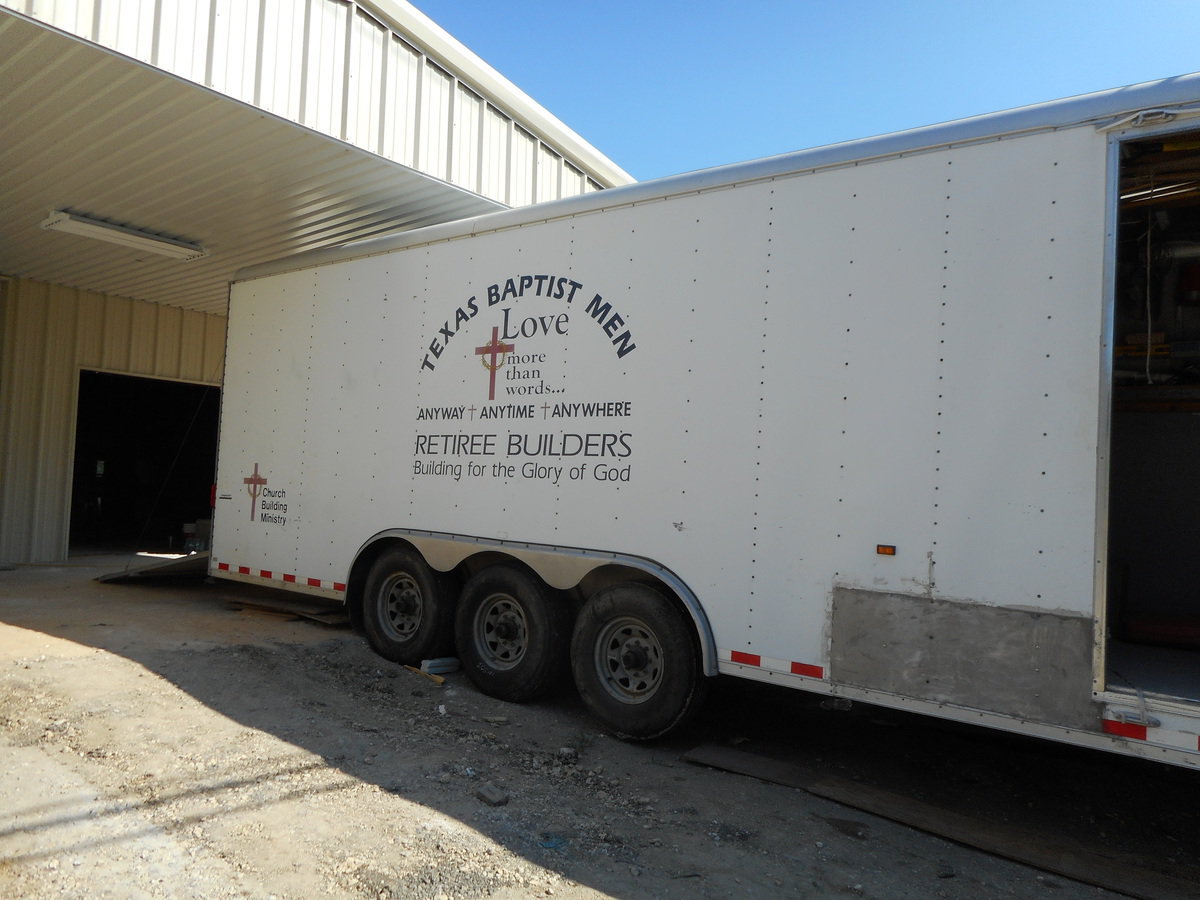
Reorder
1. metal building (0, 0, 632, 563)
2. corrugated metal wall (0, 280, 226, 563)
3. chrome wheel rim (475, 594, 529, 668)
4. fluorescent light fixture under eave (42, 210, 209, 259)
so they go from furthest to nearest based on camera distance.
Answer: corrugated metal wall (0, 280, 226, 563), fluorescent light fixture under eave (42, 210, 209, 259), metal building (0, 0, 632, 563), chrome wheel rim (475, 594, 529, 668)

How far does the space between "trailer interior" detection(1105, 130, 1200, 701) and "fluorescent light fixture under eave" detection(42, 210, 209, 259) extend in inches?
380

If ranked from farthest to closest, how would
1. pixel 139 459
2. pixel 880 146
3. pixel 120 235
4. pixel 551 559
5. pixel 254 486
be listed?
pixel 139 459, pixel 120 235, pixel 254 486, pixel 551 559, pixel 880 146

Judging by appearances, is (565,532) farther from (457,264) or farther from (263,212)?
(263,212)

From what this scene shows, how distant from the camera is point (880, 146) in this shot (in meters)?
4.65

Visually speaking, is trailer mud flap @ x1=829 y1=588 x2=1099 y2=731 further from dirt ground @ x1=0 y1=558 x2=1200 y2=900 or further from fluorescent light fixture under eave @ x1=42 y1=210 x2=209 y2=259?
fluorescent light fixture under eave @ x1=42 y1=210 x2=209 y2=259

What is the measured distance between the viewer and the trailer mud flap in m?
3.85

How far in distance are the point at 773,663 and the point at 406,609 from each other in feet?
10.7

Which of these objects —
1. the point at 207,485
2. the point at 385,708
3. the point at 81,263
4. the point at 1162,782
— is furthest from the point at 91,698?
the point at 207,485

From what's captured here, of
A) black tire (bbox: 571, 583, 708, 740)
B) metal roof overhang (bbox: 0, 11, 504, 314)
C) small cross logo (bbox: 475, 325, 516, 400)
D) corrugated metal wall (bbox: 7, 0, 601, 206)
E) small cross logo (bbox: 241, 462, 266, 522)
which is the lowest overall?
black tire (bbox: 571, 583, 708, 740)

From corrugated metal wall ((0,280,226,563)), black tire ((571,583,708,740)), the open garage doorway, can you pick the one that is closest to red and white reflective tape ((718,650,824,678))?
black tire ((571,583,708,740))

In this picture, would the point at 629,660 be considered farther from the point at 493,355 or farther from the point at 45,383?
the point at 45,383

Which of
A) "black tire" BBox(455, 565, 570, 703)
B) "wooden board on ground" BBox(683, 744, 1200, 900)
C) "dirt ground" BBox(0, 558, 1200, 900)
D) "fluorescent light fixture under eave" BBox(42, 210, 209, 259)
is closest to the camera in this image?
"dirt ground" BBox(0, 558, 1200, 900)

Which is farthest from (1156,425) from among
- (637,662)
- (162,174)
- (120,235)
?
(120,235)

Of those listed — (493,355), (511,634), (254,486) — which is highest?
(493,355)
